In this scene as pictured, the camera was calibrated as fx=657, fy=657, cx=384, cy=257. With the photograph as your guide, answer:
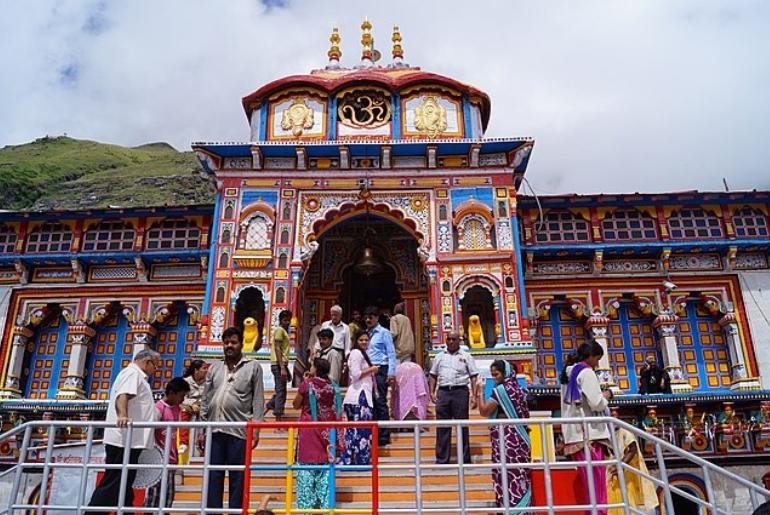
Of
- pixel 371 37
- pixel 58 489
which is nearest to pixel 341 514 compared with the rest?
pixel 58 489

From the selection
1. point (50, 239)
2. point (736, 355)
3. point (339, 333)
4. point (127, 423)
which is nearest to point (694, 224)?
point (736, 355)

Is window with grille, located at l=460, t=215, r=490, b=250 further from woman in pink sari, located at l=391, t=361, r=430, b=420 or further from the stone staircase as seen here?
the stone staircase

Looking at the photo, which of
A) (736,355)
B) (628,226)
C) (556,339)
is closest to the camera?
(736,355)

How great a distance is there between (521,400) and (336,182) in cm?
911

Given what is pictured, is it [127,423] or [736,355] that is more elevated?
[736,355]

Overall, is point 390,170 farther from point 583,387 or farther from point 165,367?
point 583,387

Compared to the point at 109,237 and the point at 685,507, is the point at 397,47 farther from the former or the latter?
the point at 685,507

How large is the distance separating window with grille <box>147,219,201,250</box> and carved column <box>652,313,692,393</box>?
1140 cm

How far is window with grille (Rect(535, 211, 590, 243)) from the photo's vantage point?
53.0 feet

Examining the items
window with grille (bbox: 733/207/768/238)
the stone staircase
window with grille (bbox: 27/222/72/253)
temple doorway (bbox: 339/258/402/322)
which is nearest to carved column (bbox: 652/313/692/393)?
window with grille (bbox: 733/207/768/238)

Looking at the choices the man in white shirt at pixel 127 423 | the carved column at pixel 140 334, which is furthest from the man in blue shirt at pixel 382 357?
the carved column at pixel 140 334

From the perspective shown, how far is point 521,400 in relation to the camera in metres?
6.80

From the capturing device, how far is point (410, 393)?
915 centimetres

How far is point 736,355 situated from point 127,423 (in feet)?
46.5
